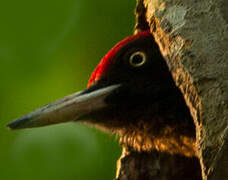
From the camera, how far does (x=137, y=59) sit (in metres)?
3.45

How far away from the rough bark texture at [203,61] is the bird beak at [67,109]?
2.16 feet

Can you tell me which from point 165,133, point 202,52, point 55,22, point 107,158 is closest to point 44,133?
point 107,158

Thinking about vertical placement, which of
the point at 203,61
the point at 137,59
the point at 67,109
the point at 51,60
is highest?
the point at 51,60

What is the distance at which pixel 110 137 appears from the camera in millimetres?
3943

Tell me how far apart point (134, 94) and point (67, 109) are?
457mm

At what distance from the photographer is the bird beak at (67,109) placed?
3062 millimetres

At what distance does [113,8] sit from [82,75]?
545 mm

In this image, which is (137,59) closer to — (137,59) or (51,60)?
(137,59)

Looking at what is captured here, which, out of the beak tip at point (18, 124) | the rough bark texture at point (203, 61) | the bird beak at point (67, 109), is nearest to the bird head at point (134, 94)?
the bird beak at point (67, 109)

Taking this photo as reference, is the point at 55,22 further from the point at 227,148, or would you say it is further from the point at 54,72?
the point at 227,148

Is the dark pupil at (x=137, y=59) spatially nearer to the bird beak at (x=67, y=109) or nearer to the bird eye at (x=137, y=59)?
the bird eye at (x=137, y=59)

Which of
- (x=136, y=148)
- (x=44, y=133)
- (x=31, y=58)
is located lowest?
(x=136, y=148)

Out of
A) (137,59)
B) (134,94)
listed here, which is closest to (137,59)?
(137,59)

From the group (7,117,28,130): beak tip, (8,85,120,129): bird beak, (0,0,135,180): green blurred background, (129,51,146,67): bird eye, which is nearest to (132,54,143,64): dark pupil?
(129,51,146,67): bird eye
